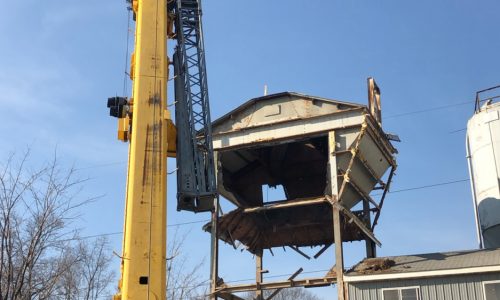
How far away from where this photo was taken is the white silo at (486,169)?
1214 inches

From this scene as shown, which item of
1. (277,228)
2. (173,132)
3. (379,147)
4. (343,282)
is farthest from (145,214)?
(277,228)

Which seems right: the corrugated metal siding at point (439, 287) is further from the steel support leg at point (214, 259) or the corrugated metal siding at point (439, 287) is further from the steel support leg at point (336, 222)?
the steel support leg at point (214, 259)

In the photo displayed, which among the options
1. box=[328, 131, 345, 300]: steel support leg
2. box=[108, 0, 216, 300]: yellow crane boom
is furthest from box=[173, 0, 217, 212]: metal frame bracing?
box=[328, 131, 345, 300]: steel support leg

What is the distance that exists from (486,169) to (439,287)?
10750 mm

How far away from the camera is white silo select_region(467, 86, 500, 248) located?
101ft

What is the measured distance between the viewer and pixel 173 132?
601 inches

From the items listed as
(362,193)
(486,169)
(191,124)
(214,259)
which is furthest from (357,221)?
(191,124)

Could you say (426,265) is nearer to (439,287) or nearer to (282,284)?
(439,287)

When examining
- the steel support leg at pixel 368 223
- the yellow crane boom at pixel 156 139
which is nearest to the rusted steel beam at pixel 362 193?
the steel support leg at pixel 368 223

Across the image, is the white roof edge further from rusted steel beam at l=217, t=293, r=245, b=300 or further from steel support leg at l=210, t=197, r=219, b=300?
steel support leg at l=210, t=197, r=219, b=300

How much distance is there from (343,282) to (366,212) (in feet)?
19.0

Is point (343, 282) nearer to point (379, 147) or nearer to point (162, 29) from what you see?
point (379, 147)

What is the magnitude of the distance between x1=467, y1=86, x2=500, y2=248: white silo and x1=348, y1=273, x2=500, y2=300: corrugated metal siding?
29.6 ft

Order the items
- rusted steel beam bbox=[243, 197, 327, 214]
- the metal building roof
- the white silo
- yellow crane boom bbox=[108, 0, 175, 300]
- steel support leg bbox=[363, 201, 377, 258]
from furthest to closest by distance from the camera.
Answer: the white silo → steel support leg bbox=[363, 201, 377, 258] → rusted steel beam bbox=[243, 197, 327, 214] → the metal building roof → yellow crane boom bbox=[108, 0, 175, 300]
